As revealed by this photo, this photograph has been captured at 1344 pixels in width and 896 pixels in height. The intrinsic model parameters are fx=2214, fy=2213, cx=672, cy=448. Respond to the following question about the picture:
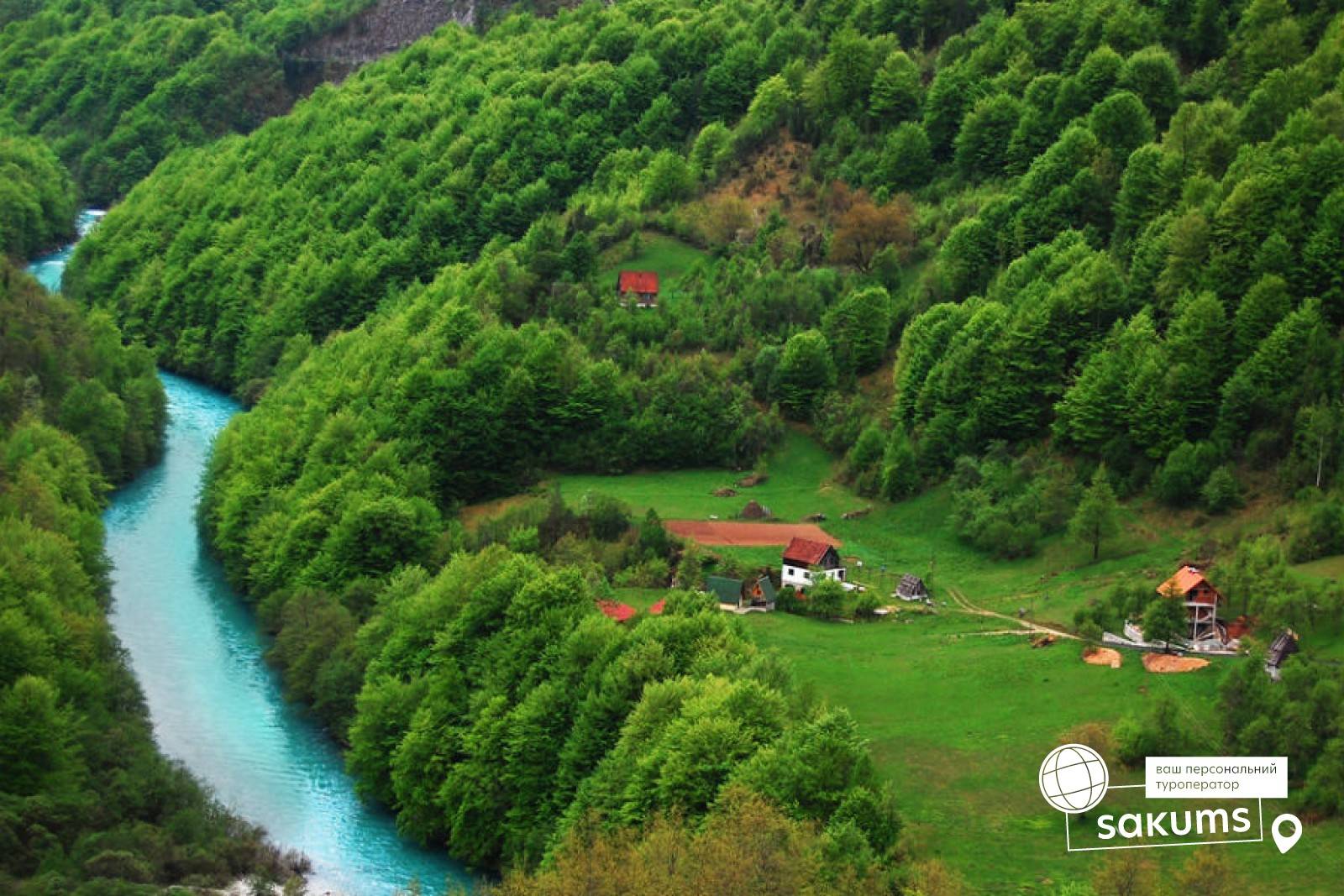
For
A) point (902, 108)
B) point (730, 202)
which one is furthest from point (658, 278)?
point (902, 108)

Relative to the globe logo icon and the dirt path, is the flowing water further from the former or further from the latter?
the dirt path

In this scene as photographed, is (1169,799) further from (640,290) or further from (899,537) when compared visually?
(640,290)

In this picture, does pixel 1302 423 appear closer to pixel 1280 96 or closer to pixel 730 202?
pixel 1280 96

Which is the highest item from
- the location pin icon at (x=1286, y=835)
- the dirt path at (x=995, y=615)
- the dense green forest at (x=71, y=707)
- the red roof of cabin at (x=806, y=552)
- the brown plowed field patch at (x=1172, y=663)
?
the brown plowed field patch at (x=1172, y=663)

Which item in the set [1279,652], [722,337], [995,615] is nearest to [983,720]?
[995,615]

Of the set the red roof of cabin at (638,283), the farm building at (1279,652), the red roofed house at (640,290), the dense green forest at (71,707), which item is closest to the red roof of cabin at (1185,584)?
the farm building at (1279,652)

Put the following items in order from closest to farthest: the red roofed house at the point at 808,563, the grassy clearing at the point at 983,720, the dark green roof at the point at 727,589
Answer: the grassy clearing at the point at 983,720 < the dark green roof at the point at 727,589 < the red roofed house at the point at 808,563

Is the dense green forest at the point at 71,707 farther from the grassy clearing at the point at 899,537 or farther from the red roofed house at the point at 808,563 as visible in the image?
the red roofed house at the point at 808,563

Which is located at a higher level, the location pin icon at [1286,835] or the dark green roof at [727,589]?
the location pin icon at [1286,835]
